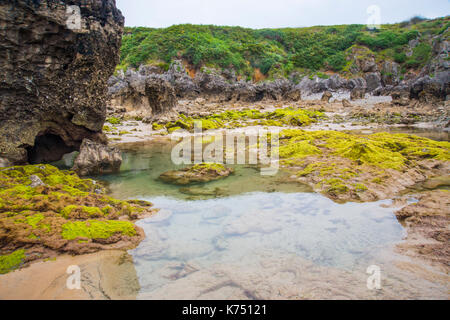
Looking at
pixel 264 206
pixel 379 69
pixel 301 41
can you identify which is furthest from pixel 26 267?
pixel 301 41

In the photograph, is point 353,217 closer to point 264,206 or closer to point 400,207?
point 400,207

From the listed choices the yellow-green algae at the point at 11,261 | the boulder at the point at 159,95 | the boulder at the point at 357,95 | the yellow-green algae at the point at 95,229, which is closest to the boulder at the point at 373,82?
the boulder at the point at 357,95

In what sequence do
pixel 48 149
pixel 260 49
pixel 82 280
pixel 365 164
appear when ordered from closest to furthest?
1. pixel 82 280
2. pixel 365 164
3. pixel 48 149
4. pixel 260 49

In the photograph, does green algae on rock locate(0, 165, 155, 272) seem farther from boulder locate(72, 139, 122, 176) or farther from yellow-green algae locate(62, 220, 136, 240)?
boulder locate(72, 139, 122, 176)

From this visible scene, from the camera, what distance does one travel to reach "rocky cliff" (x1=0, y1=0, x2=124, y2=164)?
7277 millimetres

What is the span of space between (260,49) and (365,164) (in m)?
67.9

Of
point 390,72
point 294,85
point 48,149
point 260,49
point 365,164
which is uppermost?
point 260,49

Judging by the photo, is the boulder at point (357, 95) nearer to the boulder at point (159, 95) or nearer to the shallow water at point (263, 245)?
the boulder at point (159, 95)

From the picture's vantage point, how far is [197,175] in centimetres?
941

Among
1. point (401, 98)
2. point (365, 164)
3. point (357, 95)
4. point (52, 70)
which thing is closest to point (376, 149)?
point (365, 164)

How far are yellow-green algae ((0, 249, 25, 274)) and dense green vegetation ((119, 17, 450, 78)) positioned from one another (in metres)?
53.7

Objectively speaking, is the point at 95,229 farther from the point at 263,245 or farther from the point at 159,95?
the point at 159,95

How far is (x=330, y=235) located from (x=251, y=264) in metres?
1.92

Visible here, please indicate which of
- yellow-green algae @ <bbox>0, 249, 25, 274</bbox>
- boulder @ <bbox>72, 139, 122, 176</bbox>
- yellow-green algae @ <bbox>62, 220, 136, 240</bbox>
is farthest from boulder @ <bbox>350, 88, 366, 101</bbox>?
yellow-green algae @ <bbox>0, 249, 25, 274</bbox>
